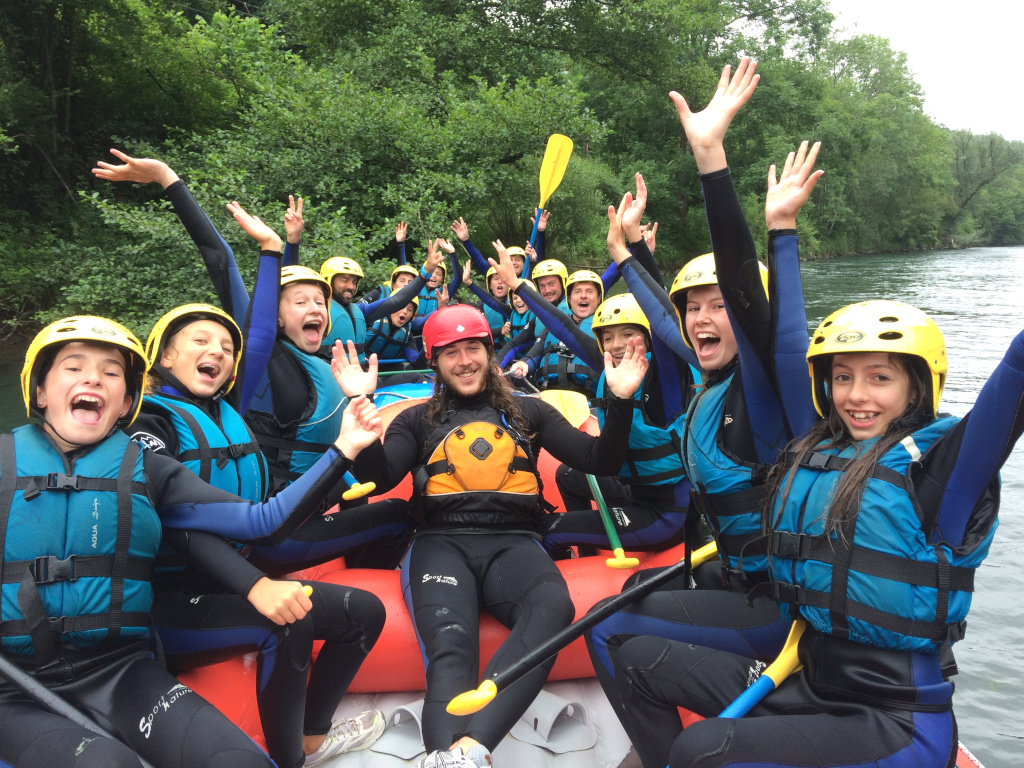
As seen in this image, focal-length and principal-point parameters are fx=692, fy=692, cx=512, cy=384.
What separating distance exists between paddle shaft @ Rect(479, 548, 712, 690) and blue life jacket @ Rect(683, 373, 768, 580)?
0.26 metres

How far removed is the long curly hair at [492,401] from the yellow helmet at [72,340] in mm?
1070

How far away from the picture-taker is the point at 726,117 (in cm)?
194

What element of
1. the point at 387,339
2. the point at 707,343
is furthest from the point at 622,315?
the point at 387,339

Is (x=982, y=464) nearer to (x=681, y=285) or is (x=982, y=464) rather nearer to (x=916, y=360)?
(x=916, y=360)

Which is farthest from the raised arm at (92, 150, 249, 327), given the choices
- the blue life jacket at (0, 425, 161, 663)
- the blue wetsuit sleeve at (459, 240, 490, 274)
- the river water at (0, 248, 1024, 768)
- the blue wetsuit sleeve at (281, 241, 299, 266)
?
the blue wetsuit sleeve at (459, 240, 490, 274)

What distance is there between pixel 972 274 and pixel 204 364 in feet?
81.7

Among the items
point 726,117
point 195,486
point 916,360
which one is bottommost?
point 195,486

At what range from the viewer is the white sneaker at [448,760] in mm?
1697

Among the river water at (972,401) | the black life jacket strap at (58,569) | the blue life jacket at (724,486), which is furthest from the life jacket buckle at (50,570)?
the river water at (972,401)

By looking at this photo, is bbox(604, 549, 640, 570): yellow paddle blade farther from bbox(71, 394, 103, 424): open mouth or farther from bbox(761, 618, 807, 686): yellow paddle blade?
bbox(71, 394, 103, 424): open mouth

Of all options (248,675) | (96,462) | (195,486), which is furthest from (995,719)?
(96,462)

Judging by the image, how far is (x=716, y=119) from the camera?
1.94m

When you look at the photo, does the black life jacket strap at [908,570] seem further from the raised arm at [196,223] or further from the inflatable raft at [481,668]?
the raised arm at [196,223]

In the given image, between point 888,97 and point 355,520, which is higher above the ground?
point 888,97
